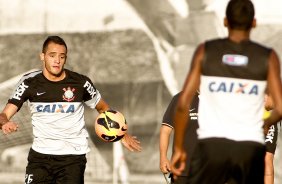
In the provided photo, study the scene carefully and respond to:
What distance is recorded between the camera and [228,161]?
203 inches

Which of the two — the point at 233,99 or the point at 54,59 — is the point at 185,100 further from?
the point at 54,59

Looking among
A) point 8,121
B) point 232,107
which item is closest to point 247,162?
point 232,107

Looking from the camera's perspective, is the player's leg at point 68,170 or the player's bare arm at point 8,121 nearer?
the player's bare arm at point 8,121

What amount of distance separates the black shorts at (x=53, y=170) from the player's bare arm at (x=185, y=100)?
2828 millimetres

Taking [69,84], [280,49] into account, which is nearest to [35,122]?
[69,84]

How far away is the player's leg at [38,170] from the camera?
7891mm

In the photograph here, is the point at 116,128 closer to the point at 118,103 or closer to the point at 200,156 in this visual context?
the point at 200,156

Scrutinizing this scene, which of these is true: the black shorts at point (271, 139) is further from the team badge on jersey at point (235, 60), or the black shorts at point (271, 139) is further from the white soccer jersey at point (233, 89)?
the team badge on jersey at point (235, 60)

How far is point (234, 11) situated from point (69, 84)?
3318 millimetres

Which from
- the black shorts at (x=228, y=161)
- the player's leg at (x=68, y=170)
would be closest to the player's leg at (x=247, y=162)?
the black shorts at (x=228, y=161)

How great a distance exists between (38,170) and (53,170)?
158mm

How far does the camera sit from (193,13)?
38.6 feet

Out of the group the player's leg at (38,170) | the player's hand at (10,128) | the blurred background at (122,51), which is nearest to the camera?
the player's hand at (10,128)

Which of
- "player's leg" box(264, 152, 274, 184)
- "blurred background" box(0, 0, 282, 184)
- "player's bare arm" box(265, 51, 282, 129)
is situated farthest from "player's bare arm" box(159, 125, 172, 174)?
"blurred background" box(0, 0, 282, 184)
